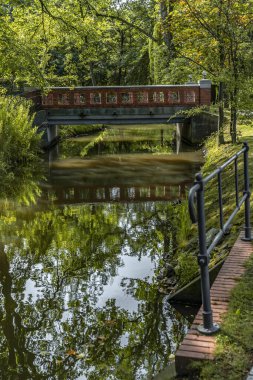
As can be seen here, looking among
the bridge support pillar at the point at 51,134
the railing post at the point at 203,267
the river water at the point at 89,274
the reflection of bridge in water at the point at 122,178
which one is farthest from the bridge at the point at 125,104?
the railing post at the point at 203,267

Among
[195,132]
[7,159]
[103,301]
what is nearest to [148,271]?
[103,301]

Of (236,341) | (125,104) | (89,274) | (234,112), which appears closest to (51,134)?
(125,104)

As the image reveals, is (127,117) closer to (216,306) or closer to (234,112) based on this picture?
(234,112)

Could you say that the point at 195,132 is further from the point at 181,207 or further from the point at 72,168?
the point at 181,207

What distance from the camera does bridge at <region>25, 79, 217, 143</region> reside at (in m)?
21.3

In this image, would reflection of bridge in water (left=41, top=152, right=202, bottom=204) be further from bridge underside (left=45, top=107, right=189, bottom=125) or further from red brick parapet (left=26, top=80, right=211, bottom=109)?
red brick parapet (left=26, top=80, right=211, bottom=109)

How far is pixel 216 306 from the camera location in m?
4.48

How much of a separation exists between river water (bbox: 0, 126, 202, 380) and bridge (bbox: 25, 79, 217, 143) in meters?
5.87

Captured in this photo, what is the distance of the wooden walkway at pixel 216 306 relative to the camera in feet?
12.2

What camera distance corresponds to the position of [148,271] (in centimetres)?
775

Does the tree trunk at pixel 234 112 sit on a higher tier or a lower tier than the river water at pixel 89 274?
higher

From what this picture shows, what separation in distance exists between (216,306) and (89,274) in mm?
3465

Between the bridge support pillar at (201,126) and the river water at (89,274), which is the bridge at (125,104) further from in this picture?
the river water at (89,274)

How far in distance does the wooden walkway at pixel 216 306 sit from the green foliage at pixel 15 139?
35.4 feet
